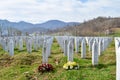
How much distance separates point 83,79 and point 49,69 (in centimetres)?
272

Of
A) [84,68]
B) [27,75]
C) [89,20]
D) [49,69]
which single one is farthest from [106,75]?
[89,20]

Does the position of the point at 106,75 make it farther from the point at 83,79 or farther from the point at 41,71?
the point at 41,71

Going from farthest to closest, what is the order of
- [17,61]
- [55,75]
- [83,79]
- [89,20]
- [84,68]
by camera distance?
[89,20] < [17,61] < [84,68] < [55,75] < [83,79]

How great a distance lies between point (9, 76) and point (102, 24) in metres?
144

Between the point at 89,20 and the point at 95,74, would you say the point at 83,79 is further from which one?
the point at 89,20

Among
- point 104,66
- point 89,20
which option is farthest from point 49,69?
point 89,20

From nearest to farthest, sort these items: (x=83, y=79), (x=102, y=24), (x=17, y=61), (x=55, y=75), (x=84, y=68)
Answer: (x=83, y=79) < (x=55, y=75) < (x=84, y=68) < (x=17, y=61) < (x=102, y=24)

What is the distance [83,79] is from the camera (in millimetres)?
13883

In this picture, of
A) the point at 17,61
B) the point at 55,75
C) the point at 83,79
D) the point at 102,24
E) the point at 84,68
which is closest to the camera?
the point at 83,79

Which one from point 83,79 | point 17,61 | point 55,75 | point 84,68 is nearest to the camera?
point 83,79

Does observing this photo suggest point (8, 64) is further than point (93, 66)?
Yes

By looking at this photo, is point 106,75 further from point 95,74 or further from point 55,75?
point 55,75

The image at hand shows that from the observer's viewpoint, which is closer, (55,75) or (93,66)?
(55,75)

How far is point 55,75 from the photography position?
1509 centimetres
